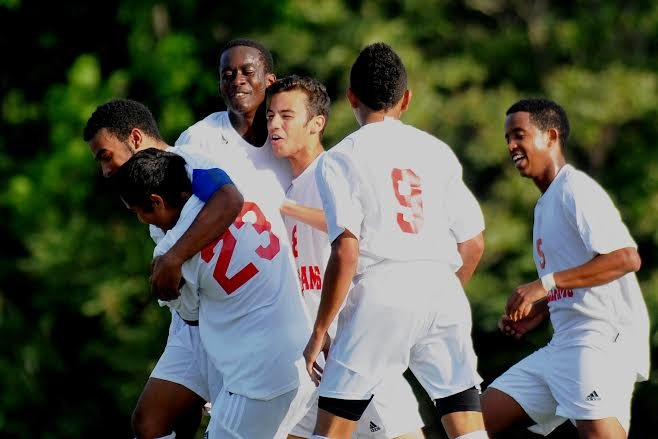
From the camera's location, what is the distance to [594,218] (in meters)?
7.60

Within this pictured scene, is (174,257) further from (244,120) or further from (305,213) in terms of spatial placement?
(244,120)

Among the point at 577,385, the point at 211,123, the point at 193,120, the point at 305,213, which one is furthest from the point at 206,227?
the point at 193,120

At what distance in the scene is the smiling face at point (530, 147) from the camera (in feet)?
26.3

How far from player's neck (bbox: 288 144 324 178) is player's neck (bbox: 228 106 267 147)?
22cm

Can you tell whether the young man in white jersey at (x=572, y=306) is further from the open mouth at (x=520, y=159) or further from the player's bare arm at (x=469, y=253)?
the player's bare arm at (x=469, y=253)

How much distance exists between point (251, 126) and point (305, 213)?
2.26ft

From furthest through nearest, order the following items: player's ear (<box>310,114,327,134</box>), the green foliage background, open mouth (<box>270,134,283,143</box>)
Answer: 1. the green foliage background
2. player's ear (<box>310,114,327,134</box>)
3. open mouth (<box>270,134,283,143</box>)

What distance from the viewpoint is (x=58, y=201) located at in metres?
20.7

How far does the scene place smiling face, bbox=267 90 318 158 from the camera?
7336 millimetres

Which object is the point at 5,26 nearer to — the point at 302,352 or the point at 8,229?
the point at 8,229

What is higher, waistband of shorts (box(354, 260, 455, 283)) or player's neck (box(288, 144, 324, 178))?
player's neck (box(288, 144, 324, 178))

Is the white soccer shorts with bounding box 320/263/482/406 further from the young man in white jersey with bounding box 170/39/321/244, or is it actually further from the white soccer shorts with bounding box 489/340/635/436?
the white soccer shorts with bounding box 489/340/635/436

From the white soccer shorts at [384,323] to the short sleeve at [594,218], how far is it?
3.71 ft

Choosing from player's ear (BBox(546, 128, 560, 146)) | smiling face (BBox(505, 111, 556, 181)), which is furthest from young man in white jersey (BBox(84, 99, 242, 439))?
player's ear (BBox(546, 128, 560, 146))
